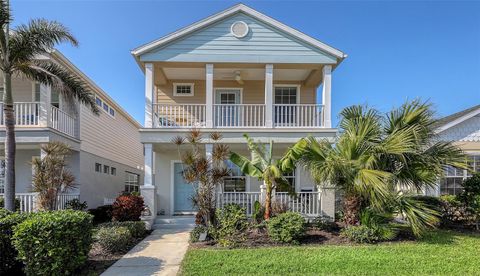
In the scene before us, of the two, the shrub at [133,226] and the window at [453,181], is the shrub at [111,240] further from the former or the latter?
Answer: the window at [453,181]

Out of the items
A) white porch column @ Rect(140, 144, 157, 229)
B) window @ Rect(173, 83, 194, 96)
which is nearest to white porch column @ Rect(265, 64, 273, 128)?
window @ Rect(173, 83, 194, 96)

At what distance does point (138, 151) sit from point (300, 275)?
20791mm

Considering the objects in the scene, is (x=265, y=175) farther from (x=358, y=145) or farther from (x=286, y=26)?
(x=286, y=26)

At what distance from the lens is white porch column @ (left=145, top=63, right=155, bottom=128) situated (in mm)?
12062

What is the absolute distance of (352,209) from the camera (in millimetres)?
8930

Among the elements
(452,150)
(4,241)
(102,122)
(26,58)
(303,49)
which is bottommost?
(4,241)

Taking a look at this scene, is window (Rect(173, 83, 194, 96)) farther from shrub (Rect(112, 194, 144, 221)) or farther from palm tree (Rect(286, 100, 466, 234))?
palm tree (Rect(286, 100, 466, 234))

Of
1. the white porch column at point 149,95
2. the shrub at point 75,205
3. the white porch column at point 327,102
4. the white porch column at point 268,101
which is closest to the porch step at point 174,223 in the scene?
the shrub at point 75,205

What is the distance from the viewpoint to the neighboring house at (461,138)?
1333 centimetres

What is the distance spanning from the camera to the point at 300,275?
6367 millimetres

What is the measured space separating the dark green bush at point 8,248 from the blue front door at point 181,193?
774 cm

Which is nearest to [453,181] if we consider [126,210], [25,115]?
[126,210]

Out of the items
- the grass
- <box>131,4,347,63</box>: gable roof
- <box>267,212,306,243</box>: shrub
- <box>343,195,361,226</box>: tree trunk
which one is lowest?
the grass

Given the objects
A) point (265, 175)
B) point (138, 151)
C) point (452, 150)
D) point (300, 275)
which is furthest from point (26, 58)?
point (138, 151)
